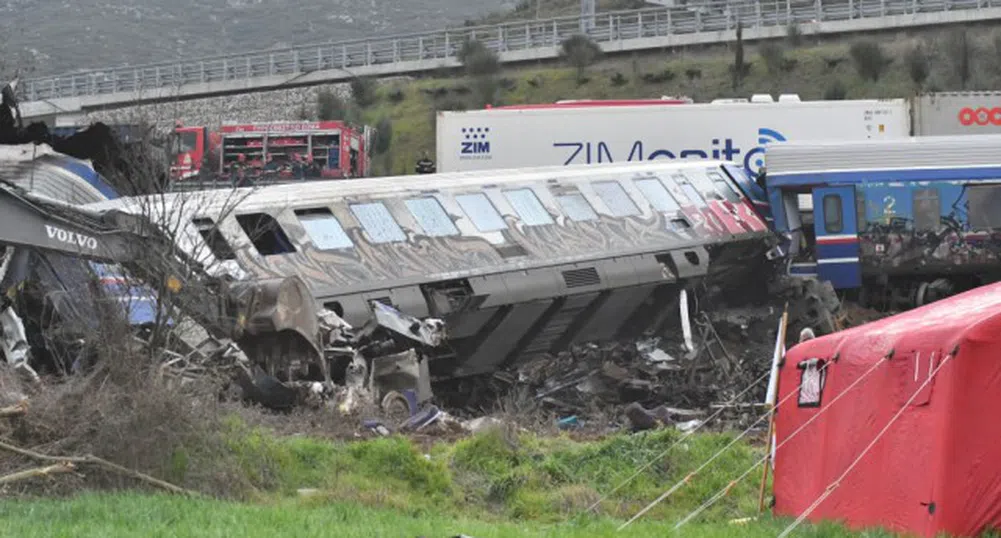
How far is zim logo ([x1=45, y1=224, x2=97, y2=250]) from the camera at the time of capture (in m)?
18.5

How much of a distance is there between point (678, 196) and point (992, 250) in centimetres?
456

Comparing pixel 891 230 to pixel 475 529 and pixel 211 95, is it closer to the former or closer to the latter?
pixel 475 529

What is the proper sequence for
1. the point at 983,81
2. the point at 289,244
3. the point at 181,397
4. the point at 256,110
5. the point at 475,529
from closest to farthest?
the point at 475,529 → the point at 181,397 → the point at 289,244 → the point at 983,81 → the point at 256,110

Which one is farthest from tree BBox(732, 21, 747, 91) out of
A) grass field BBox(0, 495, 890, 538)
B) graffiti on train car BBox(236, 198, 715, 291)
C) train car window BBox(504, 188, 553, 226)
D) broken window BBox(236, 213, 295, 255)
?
grass field BBox(0, 495, 890, 538)

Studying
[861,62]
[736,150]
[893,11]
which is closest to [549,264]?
[736,150]

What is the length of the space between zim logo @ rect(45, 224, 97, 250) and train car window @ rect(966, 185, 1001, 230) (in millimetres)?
13345

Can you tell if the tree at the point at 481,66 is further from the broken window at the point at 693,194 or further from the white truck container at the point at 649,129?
the broken window at the point at 693,194

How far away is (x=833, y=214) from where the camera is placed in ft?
85.7

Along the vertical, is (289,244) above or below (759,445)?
above

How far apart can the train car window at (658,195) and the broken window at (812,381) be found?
12034 millimetres

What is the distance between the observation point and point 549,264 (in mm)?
23484

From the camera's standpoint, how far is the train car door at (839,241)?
25875mm

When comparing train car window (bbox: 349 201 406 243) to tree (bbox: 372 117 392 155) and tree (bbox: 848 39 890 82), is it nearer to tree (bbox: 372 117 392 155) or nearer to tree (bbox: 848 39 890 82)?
tree (bbox: 372 117 392 155)

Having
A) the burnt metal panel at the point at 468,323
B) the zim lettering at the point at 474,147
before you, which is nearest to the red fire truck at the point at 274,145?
the zim lettering at the point at 474,147
